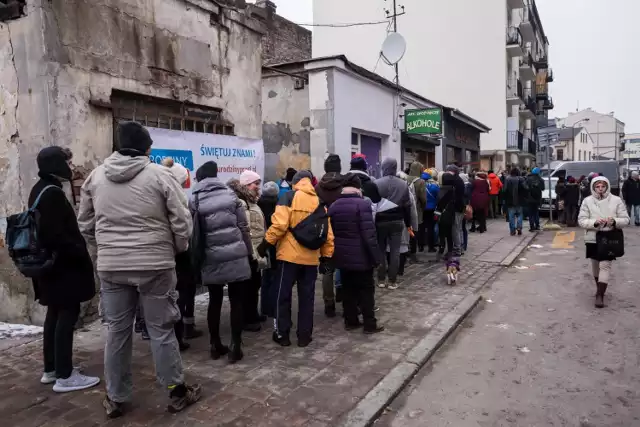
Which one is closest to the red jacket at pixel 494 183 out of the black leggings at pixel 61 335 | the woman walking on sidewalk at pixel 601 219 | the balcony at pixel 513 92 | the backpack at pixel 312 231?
the woman walking on sidewalk at pixel 601 219

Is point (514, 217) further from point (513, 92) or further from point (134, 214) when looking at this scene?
point (513, 92)

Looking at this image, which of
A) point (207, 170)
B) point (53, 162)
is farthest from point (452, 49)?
point (53, 162)

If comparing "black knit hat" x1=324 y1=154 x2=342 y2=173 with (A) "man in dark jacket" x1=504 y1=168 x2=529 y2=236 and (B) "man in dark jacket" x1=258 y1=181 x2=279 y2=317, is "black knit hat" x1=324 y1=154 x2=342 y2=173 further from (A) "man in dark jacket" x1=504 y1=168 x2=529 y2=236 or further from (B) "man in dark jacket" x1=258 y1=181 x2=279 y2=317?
(A) "man in dark jacket" x1=504 y1=168 x2=529 y2=236

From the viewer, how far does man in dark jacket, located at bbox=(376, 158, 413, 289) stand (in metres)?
7.13

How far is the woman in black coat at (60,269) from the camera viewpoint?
380 cm

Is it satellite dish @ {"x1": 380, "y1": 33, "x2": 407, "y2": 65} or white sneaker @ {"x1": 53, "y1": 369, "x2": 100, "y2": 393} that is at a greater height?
satellite dish @ {"x1": 380, "y1": 33, "x2": 407, "y2": 65}

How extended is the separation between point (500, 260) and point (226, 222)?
286 inches

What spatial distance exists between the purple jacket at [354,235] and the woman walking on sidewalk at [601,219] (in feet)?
10.0

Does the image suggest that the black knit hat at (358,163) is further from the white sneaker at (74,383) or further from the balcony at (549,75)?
→ the balcony at (549,75)

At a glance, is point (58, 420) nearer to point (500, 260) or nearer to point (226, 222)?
point (226, 222)

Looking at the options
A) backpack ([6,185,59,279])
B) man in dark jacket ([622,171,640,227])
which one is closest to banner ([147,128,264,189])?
backpack ([6,185,59,279])

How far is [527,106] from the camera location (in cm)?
3756

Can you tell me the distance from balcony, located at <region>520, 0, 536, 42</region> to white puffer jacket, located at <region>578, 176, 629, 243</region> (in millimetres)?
33155

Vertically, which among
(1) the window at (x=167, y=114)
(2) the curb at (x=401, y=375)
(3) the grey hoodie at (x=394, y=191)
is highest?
(1) the window at (x=167, y=114)
